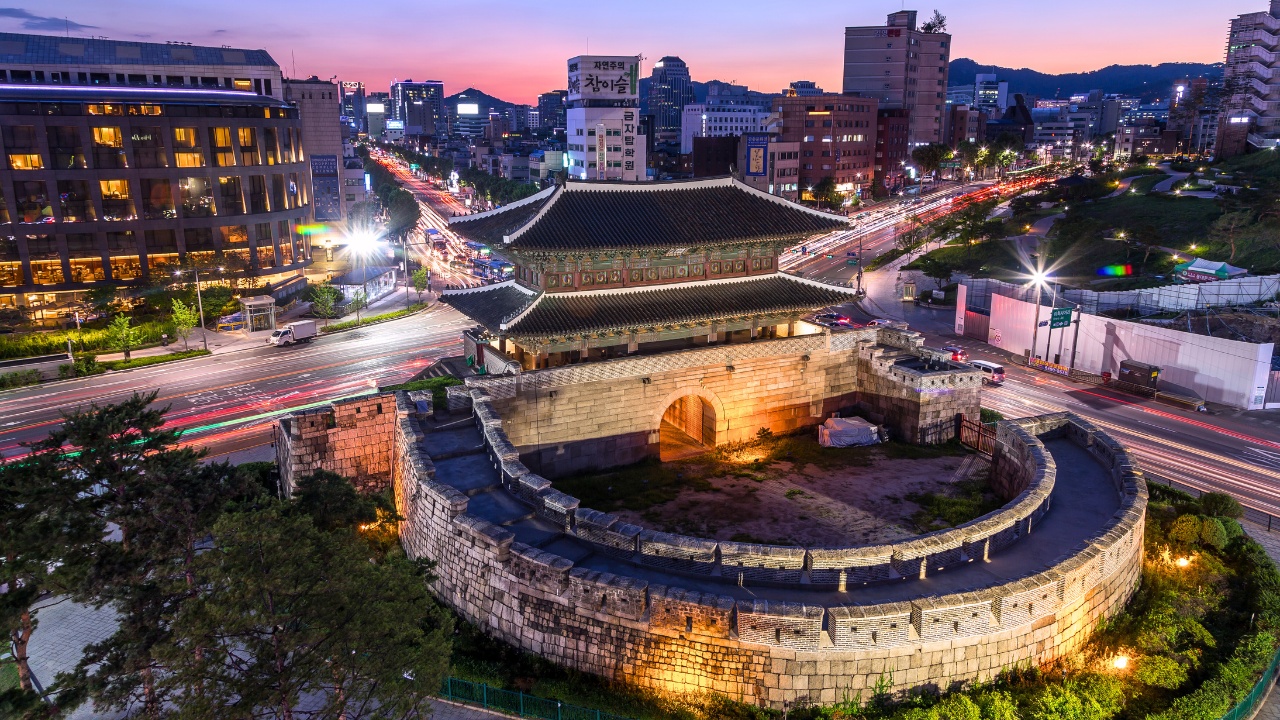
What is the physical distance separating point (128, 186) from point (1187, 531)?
76397 mm

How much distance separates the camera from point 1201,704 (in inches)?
786

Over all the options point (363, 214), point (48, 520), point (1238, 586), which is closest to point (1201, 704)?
point (1238, 586)

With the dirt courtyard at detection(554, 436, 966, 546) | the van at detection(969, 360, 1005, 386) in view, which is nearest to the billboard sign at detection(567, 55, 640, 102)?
the van at detection(969, 360, 1005, 386)

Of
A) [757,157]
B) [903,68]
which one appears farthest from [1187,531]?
[903,68]

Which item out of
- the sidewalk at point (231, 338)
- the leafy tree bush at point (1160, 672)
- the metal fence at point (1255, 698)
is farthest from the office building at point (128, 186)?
the metal fence at point (1255, 698)

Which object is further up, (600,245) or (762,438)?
(600,245)

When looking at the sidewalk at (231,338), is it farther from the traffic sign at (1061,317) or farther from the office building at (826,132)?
the office building at (826,132)

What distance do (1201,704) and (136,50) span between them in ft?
318

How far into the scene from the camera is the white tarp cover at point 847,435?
38.4 m

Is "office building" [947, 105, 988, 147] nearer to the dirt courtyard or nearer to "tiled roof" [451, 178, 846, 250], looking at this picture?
"tiled roof" [451, 178, 846, 250]

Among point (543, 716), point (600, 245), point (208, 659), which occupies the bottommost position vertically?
point (543, 716)

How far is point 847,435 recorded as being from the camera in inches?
1512

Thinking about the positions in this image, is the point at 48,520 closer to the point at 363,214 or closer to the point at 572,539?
the point at 572,539

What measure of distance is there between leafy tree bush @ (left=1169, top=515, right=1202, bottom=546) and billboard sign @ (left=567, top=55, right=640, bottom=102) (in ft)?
317
